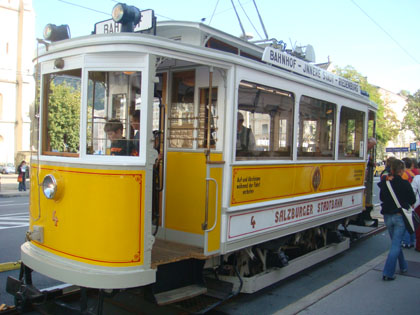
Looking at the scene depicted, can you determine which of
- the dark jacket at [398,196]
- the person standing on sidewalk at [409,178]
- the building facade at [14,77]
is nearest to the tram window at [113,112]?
the dark jacket at [398,196]

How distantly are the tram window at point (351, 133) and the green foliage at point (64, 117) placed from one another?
15.0 feet

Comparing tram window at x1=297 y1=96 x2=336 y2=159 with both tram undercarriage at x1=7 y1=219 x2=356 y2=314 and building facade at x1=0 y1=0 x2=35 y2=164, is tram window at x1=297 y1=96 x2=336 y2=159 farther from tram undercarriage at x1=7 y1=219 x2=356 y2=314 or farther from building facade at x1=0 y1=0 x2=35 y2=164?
building facade at x1=0 y1=0 x2=35 y2=164

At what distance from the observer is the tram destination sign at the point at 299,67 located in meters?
4.96

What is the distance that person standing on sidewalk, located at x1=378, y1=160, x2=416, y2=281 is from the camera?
5492mm

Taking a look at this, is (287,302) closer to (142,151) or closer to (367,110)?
(142,151)

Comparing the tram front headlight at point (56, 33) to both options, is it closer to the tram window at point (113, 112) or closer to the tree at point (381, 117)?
the tram window at point (113, 112)

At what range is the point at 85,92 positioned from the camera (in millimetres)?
3738

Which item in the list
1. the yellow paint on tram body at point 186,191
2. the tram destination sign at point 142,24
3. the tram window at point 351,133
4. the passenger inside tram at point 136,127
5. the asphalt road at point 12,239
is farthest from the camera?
the tram window at point 351,133

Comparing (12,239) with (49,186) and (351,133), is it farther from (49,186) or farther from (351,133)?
(351,133)

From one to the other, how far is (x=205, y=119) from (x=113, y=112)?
1079 mm

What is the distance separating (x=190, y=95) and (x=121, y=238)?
6.41 ft

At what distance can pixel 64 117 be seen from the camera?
3840 millimetres

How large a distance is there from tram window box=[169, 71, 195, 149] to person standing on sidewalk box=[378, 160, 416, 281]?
9.79 ft

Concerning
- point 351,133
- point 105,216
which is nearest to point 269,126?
point 105,216
